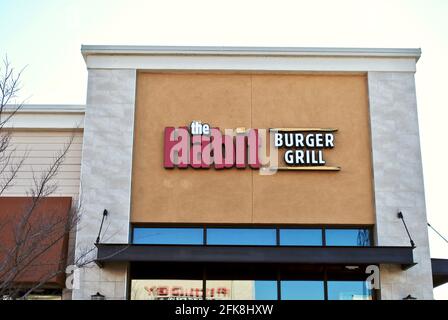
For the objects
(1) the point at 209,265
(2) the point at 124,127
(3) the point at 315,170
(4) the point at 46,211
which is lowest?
(1) the point at 209,265

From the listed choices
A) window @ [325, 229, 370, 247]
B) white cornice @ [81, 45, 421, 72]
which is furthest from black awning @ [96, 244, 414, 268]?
white cornice @ [81, 45, 421, 72]

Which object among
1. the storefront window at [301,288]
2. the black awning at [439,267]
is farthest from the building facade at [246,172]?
the black awning at [439,267]

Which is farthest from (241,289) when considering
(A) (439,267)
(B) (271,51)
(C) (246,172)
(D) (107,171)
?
(B) (271,51)

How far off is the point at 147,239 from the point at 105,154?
2472 mm

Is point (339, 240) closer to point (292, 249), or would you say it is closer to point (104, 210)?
point (292, 249)

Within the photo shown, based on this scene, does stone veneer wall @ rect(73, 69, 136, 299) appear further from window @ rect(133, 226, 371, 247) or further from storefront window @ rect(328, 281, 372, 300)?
storefront window @ rect(328, 281, 372, 300)

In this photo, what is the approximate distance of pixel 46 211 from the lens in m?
16.0

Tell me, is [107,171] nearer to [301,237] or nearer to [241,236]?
[241,236]

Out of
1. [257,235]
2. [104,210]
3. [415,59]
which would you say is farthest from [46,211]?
[415,59]

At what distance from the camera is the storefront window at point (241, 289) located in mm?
15508

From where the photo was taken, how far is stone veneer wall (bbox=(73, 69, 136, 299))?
15.4 meters

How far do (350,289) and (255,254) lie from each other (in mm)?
2795

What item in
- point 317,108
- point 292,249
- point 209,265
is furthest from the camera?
point 317,108

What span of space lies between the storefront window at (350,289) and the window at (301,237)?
1.12 metres
